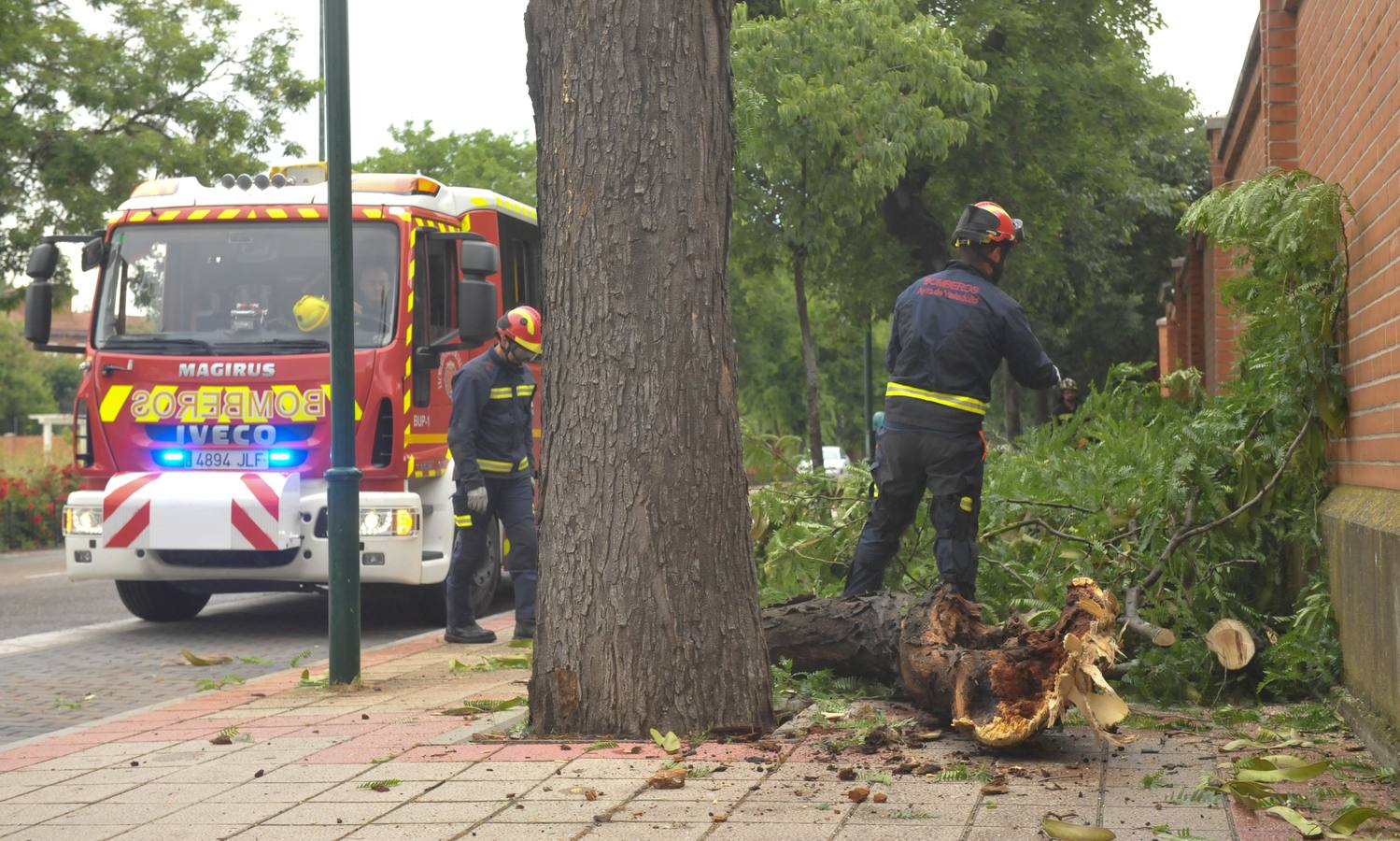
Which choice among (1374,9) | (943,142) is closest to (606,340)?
(1374,9)

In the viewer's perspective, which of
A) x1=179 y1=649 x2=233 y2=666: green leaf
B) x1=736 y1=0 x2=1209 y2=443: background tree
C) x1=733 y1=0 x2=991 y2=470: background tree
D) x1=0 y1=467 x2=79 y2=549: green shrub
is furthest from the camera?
x1=736 y1=0 x2=1209 y2=443: background tree

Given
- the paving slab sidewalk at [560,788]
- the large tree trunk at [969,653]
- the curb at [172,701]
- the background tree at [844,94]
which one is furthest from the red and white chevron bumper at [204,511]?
the background tree at [844,94]

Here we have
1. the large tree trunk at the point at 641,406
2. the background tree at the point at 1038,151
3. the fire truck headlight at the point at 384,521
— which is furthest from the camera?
the background tree at the point at 1038,151

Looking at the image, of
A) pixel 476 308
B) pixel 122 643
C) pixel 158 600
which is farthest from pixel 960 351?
pixel 158 600

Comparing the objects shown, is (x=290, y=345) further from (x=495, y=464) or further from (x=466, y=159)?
(x=466, y=159)

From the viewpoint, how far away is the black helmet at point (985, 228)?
6773mm

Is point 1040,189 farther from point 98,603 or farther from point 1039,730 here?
point 1039,730

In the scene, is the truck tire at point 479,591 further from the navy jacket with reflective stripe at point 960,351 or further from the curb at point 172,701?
the navy jacket with reflective stripe at point 960,351

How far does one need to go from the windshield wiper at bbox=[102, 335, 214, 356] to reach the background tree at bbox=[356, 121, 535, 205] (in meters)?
30.3

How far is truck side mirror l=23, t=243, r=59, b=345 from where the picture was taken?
33.6 feet

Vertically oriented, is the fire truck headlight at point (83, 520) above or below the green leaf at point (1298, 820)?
above

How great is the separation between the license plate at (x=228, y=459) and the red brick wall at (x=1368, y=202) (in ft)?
21.1

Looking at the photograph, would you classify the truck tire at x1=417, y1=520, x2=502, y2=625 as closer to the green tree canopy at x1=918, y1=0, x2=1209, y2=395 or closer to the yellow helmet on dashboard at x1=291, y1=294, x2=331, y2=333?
the yellow helmet on dashboard at x1=291, y1=294, x2=331, y2=333

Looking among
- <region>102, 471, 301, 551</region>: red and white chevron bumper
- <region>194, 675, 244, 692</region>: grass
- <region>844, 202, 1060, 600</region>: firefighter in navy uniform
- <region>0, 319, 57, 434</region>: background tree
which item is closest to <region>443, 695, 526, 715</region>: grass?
<region>194, 675, 244, 692</region>: grass
